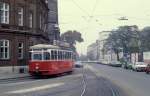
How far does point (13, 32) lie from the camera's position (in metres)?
50.2

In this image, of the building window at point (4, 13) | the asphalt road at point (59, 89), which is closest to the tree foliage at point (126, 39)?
the building window at point (4, 13)

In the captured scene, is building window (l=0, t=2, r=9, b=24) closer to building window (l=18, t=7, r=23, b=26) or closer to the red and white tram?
building window (l=18, t=7, r=23, b=26)

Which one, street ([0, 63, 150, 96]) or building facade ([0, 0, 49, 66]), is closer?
street ([0, 63, 150, 96])

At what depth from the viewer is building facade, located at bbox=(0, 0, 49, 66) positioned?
49213 millimetres

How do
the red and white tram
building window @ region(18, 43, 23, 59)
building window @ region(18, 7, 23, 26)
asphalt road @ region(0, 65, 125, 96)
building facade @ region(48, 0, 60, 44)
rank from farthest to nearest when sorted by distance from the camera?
building facade @ region(48, 0, 60, 44) → building window @ region(18, 7, 23, 26) → building window @ region(18, 43, 23, 59) → the red and white tram → asphalt road @ region(0, 65, 125, 96)

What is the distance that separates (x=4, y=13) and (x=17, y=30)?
2.71 meters

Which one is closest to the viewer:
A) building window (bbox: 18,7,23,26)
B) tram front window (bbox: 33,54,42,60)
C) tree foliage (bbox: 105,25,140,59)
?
tram front window (bbox: 33,54,42,60)

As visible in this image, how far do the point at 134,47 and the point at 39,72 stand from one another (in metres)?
74.8

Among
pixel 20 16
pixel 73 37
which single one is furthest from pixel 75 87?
pixel 73 37

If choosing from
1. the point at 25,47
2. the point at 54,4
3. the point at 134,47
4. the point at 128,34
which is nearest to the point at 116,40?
the point at 128,34

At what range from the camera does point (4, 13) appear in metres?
49.6

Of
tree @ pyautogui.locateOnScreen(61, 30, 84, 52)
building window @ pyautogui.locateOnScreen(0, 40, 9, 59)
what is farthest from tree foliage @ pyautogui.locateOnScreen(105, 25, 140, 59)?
building window @ pyautogui.locateOnScreen(0, 40, 9, 59)

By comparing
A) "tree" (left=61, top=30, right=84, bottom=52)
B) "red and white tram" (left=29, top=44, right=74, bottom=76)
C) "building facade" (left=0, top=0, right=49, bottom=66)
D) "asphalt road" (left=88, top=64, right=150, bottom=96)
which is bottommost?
"asphalt road" (left=88, top=64, right=150, bottom=96)

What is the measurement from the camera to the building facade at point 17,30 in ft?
161
